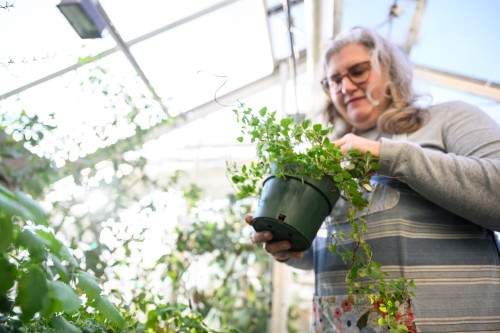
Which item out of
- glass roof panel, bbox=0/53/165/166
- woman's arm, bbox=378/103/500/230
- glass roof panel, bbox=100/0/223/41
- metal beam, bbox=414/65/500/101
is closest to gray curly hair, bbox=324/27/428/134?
woman's arm, bbox=378/103/500/230

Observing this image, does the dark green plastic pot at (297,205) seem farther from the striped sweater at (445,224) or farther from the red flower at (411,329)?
the red flower at (411,329)

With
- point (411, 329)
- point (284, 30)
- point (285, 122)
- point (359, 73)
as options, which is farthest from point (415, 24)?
point (411, 329)

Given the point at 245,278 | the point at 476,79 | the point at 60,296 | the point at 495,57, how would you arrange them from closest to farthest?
the point at 60,296, the point at 245,278, the point at 495,57, the point at 476,79

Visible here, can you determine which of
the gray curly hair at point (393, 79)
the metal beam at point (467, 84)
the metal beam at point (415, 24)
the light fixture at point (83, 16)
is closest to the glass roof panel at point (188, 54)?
the light fixture at point (83, 16)

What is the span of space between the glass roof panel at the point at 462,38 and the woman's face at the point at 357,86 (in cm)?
213

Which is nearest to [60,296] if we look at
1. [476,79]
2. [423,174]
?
[423,174]

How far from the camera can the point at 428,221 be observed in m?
0.98

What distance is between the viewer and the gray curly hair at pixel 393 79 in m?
1.16

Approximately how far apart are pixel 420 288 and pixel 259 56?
2378 millimetres

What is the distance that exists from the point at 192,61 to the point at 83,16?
20.0 inches

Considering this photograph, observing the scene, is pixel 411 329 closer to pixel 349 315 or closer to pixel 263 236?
pixel 349 315

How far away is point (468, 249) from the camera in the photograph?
3.12 feet

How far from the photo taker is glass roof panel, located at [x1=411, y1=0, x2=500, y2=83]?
115 inches

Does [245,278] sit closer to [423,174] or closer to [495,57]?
[423,174]
